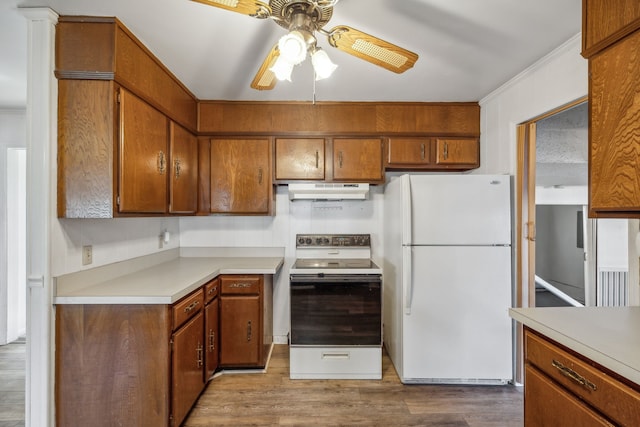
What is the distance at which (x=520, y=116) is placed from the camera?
228 cm

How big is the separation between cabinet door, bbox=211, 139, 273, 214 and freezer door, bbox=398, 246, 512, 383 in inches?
58.2

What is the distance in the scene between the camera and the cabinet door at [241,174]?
2840mm

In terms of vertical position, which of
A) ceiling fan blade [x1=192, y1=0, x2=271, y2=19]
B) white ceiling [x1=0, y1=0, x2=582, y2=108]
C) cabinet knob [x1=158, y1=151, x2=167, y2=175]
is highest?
white ceiling [x1=0, y1=0, x2=582, y2=108]

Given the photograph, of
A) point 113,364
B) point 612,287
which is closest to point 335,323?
point 113,364

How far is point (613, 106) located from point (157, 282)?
2.43 meters

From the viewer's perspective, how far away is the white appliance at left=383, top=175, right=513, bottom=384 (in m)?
2.32

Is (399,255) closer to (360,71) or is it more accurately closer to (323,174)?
(323,174)

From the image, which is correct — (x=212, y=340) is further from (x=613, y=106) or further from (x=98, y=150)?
(x=613, y=106)

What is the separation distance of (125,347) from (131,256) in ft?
2.90

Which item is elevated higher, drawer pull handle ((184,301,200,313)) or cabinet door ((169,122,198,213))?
cabinet door ((169,122,198,213))

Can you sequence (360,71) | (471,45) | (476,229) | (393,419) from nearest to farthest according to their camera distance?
(471,45) < (393,419) < (360,71) < (476,229)

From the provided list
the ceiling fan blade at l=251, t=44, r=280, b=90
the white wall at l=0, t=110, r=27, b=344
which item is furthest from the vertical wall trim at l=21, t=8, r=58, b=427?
the white wall at l=0, t=110, r=27, b=344

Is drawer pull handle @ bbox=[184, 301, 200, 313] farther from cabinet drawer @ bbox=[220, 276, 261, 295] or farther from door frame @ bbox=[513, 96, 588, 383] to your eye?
door frame @ bbox=[513, 96, 588, 383]

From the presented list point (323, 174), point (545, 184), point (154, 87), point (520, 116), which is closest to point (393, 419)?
point (323, 174)
